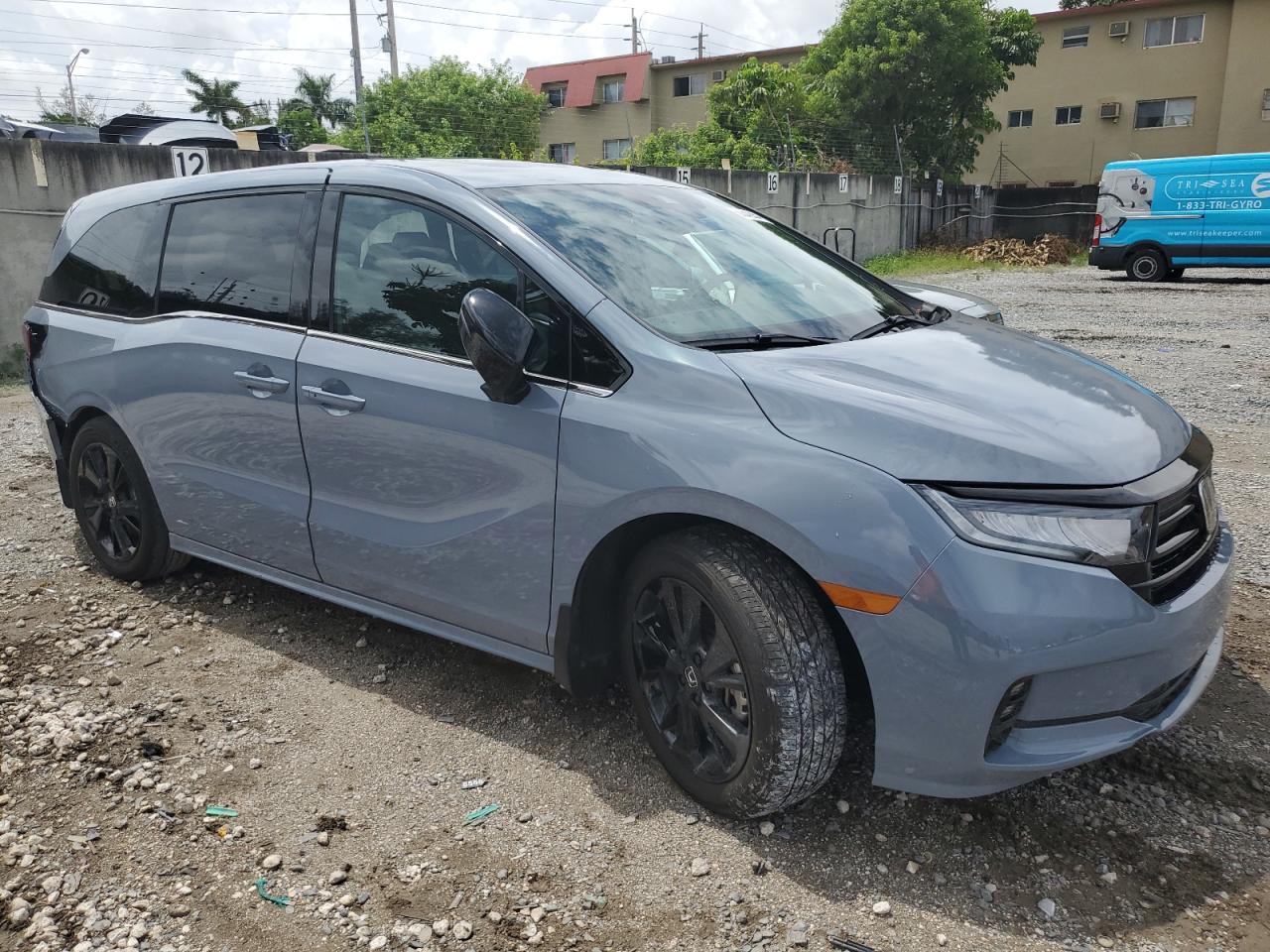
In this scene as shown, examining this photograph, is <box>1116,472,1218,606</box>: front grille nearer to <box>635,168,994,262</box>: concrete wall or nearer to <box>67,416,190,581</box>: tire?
<box>67,416,190,581</box>: tire

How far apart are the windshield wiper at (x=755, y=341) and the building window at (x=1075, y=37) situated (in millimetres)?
39066

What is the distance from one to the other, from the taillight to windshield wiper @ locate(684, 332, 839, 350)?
332 cm

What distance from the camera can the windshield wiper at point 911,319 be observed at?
3170 millimetres

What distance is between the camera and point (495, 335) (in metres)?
2.77

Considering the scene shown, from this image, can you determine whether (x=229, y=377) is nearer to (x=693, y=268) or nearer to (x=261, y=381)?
(x=261, y=381)

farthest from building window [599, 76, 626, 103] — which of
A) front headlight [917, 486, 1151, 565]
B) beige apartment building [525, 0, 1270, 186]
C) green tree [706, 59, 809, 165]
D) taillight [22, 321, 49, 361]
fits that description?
front headlight [917, 486, 1151, 565]

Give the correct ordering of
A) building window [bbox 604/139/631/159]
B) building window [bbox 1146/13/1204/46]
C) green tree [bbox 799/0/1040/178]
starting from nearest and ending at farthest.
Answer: green tree [bbox 799/0/1040/178]
building window [bbox 1146/13/1204/46]
building window [bbox 604/139/631/159]

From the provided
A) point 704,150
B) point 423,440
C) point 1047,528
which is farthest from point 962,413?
point 704,150

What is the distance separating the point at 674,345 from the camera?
9.15 ft

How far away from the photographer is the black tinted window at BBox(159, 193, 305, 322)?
143 inches

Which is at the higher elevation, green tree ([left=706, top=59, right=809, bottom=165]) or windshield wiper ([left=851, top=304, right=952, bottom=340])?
green tree ([left=706, top=59, right=809, bottom=165])

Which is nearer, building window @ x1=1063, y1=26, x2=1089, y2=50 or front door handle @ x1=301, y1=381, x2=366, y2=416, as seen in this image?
front door handle @ x1=301, y1=381, x2=366, y2=416

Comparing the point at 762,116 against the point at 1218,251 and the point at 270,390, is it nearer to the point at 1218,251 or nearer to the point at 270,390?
the point at 1218,251

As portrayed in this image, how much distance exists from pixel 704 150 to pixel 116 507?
32932 millimetres
